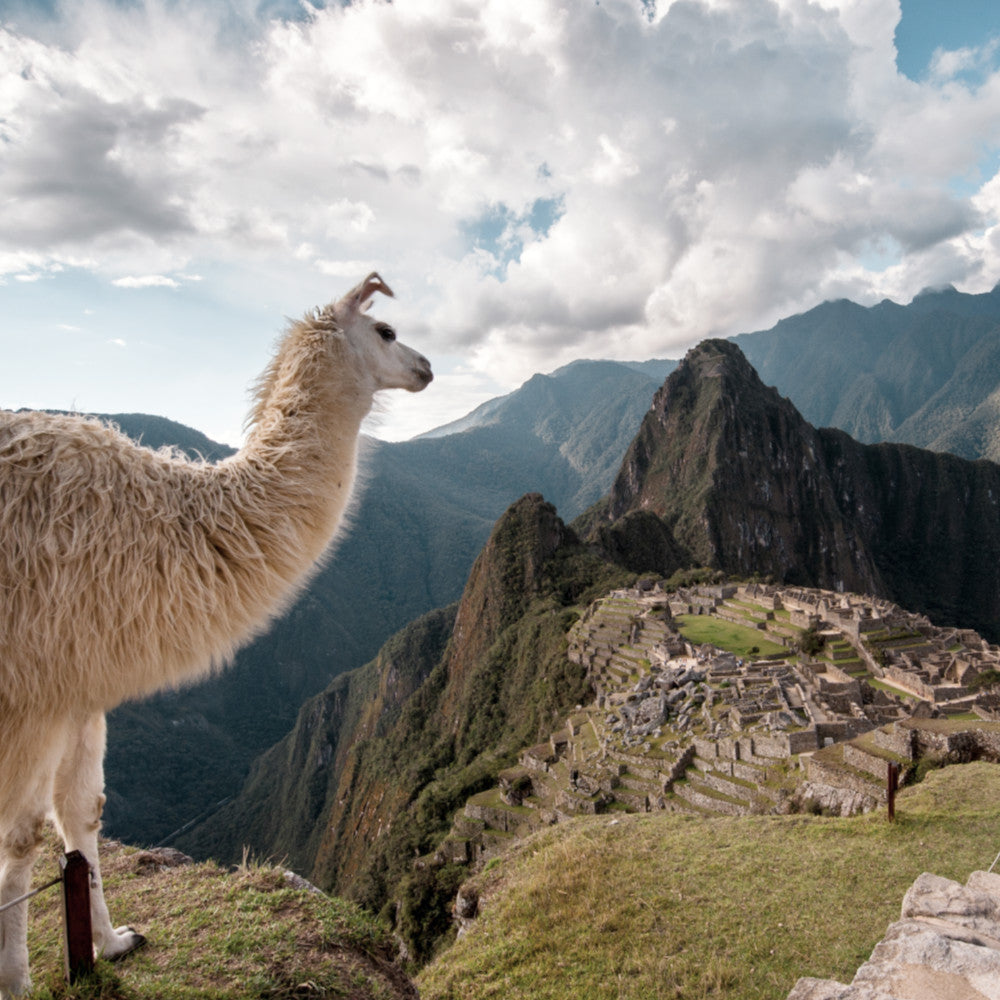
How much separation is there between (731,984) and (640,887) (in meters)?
1.25

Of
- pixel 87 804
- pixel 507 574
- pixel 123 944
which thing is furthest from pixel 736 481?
pixel 87 804

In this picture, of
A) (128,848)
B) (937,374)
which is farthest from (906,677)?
(937,374)

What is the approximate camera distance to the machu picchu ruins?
7.84m

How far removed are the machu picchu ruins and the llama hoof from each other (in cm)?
704

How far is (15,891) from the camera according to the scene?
6.98ft

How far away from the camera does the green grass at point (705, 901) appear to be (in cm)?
366

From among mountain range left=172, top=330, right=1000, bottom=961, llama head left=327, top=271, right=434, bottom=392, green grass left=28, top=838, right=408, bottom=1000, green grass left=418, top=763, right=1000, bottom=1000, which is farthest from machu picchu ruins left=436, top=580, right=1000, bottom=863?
llama head left=327, top=271, right=434, bottom=392

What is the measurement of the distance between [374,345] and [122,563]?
1.41 m

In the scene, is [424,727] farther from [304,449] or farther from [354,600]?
[354,600]

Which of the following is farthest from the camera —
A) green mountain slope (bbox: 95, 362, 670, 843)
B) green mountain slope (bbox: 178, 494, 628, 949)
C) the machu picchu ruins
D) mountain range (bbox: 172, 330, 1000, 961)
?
green mountain slope (bbox: 95, 362, 670, 843)

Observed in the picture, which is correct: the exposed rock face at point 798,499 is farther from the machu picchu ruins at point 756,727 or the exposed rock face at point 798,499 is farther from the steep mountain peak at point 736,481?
the machu picchu ruins at point 756,727

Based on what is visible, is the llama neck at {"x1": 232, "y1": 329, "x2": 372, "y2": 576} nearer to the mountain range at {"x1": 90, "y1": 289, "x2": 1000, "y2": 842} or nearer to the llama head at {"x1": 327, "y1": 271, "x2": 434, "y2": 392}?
the llama head at {"x1": 327, "y1": 271, "x2": 434, "y2": 392}

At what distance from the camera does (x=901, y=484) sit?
11481 cm

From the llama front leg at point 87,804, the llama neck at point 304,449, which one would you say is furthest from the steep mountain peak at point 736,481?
the llama front leg at point 87,804
